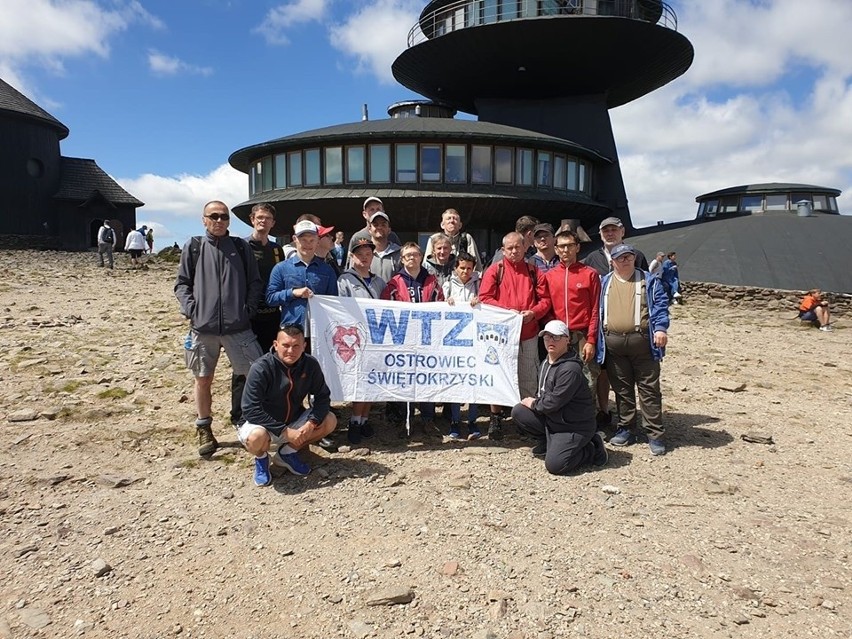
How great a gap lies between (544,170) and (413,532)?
2585cm

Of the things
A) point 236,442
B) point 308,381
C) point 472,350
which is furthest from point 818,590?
point 236,442

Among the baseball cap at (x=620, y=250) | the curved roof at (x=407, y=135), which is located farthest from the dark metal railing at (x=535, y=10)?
the baseball cap at (x=620, y=250)

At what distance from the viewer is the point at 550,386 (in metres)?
5.87

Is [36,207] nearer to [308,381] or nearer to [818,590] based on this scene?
[308,381]

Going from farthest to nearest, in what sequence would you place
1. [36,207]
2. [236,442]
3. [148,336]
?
[36,207], [148,336], [236,442]

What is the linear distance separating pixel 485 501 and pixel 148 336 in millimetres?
9329

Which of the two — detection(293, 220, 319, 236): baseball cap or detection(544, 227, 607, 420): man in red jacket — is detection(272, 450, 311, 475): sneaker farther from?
detection(544, 227, 607, 420): man in red jacket

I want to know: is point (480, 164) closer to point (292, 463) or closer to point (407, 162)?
point (407, 162)

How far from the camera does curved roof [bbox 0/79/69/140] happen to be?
125 feet

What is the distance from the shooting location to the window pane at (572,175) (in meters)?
29.1

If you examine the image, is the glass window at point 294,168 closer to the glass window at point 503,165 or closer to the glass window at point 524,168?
the glass window at point 503,165

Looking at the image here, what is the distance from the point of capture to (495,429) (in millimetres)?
6906

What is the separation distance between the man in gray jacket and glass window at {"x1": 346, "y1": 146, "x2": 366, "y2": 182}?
20812mm

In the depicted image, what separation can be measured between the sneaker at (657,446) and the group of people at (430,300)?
3 centimetres
